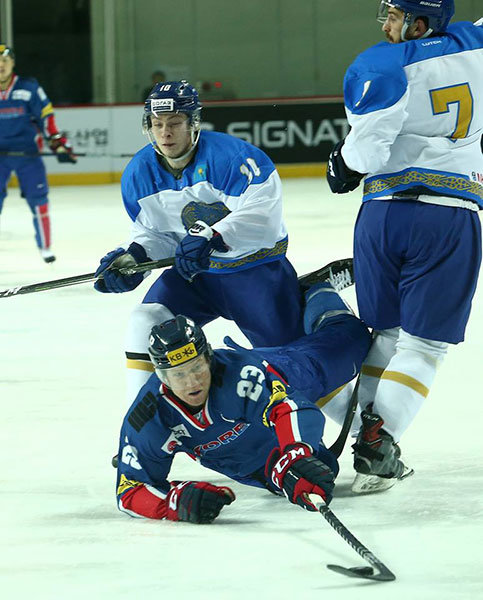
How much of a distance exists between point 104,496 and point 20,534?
29cm

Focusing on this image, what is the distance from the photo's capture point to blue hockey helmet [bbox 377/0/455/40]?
2678 millimetres

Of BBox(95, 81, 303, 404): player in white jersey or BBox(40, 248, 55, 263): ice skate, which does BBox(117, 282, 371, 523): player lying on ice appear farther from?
BBox(40, 248, 55, 263): ice skate

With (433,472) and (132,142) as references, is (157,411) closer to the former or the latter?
(433,472)

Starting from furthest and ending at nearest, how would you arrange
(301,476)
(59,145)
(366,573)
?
1. (59,145)
2. (301,476)
3. (366,573)

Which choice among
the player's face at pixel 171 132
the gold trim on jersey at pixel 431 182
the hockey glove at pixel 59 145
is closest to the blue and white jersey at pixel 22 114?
the hockey glove at pixel 59 145

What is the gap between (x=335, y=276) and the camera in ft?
10.5

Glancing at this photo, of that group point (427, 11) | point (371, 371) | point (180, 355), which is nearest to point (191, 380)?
point (180, 355)

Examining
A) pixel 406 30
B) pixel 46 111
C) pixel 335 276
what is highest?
pixel 406 30

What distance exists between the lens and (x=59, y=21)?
12.2 meters

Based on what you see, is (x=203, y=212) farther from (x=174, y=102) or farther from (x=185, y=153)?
(x=174, y=102)

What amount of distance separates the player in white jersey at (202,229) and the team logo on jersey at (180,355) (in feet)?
1.39

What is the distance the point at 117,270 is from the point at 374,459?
31.4 inches

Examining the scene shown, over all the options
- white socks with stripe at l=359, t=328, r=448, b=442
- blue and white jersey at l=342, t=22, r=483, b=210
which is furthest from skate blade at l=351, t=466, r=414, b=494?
blue and white jersey at l=342, t=22, r=483, b=210

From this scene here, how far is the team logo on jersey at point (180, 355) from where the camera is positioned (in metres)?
2.43
